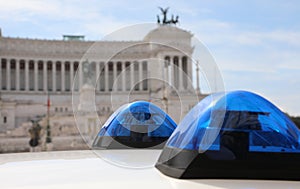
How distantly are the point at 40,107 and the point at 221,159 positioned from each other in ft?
205

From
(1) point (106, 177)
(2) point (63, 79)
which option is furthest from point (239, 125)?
(2) point (63, 79)

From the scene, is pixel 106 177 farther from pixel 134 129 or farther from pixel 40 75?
pixel 40 75

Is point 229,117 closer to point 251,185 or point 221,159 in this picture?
point 221,159

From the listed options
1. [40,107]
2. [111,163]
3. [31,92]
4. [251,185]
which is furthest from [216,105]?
[31,92]

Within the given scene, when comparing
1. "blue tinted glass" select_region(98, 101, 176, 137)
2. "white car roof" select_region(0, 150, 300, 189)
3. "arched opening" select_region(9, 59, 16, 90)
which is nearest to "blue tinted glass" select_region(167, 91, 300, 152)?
→ "white car roof" select_region(0, 150, 300, 189)

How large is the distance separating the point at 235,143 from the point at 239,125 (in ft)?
0.51

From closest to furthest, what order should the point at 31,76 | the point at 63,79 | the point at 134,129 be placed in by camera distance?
the point at 134,129 < the point at 63,79 < the point at 31,76

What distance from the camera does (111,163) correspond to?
145 inches

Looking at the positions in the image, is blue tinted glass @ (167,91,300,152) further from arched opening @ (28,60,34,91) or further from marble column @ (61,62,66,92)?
arched opening @ (28,60,34,91)

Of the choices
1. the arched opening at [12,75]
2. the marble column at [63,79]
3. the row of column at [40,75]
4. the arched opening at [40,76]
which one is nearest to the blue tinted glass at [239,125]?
the row of column at [40,75]

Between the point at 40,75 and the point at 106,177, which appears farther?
the point at 40,75

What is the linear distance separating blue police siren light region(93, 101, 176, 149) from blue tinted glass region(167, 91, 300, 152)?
1348 mm

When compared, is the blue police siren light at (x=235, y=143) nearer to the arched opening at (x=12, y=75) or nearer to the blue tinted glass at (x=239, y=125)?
the blue tinted glass at (x=239, y=125)

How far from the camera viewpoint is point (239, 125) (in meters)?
3.14
